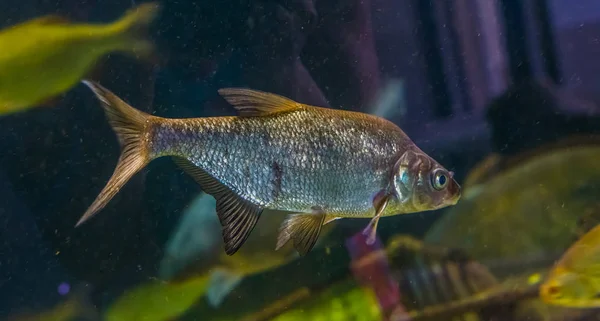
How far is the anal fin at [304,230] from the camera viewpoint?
1459mm

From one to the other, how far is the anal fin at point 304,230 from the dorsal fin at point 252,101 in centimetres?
33

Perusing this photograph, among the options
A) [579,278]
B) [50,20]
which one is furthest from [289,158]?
[50,20]

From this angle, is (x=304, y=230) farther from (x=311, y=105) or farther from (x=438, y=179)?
(x=311, y=105)

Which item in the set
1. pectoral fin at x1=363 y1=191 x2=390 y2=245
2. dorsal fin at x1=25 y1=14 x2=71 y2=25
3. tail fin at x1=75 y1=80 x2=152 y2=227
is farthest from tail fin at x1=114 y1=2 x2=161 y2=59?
pectoral fin at x1=363 y1=191 x2=390 y2=245

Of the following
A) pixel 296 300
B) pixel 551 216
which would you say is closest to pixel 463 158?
pixel 551 216

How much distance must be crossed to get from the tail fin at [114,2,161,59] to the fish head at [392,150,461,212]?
1.52 meters

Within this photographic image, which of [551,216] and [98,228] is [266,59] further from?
[551,216]

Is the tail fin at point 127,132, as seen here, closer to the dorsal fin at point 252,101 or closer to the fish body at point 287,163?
the fish body at point 287,163

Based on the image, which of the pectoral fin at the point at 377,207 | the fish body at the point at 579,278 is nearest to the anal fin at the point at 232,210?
the pectoral fin at the point at 377,207

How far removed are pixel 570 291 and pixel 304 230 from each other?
128 centimetres

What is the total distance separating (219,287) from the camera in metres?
2.41

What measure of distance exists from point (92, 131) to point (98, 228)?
0.48 meters

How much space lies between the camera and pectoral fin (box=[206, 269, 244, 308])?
2.41 meters

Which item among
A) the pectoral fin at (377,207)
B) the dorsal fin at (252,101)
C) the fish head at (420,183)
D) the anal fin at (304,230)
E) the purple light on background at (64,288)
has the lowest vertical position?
the purple light on background at (64,288)
